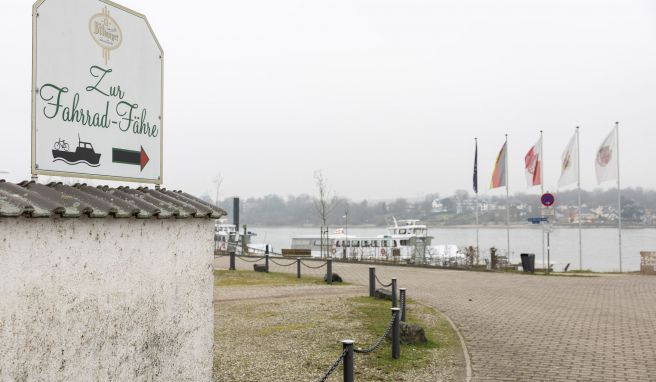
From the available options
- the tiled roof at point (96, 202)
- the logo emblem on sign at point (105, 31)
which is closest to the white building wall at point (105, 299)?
the tiled roof at point (96, 202)

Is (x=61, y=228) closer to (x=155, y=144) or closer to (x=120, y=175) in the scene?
(x=120, y=175)

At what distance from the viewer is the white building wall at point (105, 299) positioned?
3.32 meters

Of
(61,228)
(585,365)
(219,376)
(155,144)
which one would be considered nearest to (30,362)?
(61,228)

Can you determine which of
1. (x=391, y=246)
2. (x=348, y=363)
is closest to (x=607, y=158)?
(x=391, y=246)

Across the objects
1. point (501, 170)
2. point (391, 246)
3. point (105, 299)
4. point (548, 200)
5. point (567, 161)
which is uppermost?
point (567, 161)

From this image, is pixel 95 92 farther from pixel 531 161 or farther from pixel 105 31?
pixel 531 161

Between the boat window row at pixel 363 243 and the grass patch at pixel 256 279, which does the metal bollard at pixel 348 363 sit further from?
the boat window row at pixel 363 243

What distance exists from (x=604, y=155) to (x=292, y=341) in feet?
81.2

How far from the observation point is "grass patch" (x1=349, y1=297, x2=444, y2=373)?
25.5 ft

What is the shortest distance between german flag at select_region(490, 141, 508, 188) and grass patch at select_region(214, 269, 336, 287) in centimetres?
1729

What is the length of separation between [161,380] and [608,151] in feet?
94.1

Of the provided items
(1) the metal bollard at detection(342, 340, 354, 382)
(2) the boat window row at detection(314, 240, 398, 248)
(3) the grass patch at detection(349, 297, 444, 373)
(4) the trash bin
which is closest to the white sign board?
(1) the metal bollard at detection(342, 340, 354, 382)

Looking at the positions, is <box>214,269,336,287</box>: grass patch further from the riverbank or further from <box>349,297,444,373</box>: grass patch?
<box>349,297,444,373</box>: grass patch

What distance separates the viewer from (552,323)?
36.0ft
